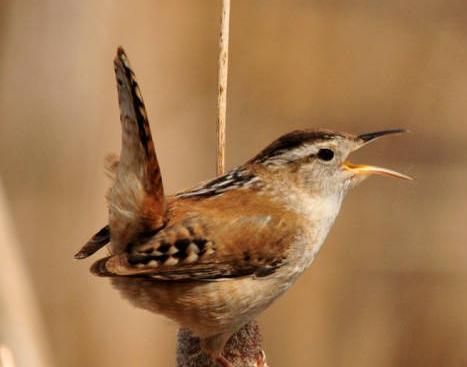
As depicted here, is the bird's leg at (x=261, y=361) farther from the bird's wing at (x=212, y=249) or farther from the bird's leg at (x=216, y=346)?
the bird's wing at (x=212, y=249)

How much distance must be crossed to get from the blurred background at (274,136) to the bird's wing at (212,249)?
1.60 metres

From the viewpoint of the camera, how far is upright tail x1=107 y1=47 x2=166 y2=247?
235cm

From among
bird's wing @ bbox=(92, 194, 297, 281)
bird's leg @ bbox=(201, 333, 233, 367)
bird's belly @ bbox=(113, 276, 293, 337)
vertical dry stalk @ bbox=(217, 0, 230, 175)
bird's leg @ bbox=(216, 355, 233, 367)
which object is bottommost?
bird's leg @ bbox=(216, 355, 233, 367)

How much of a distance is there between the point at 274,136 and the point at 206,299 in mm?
2006

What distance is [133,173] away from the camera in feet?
8.14

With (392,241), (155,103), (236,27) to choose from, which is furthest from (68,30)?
(392,241)

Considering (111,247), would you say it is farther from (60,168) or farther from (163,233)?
(60,168)

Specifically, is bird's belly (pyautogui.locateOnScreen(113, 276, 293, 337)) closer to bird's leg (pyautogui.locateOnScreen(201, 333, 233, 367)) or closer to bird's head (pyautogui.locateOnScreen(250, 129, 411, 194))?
bird's leg (pyautogui.locateOnScreen(201, 333, 233, 367))

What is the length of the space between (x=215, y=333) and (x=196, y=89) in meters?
2.11

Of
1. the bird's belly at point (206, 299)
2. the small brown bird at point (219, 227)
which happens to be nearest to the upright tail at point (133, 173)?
the small brown bird at point (219, 227)

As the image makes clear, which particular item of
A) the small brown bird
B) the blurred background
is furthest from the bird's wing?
the blurred background

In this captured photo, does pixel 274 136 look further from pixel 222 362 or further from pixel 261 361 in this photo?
pixel 261 361

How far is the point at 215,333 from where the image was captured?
8.84 feet

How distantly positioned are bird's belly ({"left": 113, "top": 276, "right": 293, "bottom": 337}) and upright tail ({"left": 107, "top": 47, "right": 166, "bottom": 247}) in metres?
0.20
